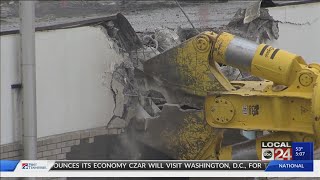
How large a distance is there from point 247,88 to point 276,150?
0.60 meters

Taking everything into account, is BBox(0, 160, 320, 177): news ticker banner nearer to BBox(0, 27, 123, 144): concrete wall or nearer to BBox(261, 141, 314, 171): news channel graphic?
BBox(261, 141, 314, 171): news channel graphic

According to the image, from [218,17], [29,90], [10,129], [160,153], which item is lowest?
[160,153]

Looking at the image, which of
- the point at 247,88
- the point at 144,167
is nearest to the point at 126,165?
the point at 144,167

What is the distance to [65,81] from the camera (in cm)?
552

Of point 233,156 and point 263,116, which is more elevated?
point 263,116

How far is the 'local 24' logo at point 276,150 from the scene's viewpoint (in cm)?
520

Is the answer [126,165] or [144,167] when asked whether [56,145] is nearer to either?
[126,165]

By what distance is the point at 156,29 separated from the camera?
6820mm

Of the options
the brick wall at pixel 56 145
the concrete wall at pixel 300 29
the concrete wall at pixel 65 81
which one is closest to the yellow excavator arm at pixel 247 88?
the concrete wall at pixel 65 81

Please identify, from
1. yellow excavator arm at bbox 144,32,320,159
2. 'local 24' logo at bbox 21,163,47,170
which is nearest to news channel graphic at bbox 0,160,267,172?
'local 24' logo at bbox 21,163,47,170

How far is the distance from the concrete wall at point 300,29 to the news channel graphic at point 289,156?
1.93m

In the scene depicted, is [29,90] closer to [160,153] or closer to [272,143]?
[160,153]

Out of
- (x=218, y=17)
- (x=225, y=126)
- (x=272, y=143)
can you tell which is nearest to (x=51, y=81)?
(x=225, y=126)

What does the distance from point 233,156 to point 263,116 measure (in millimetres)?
550
